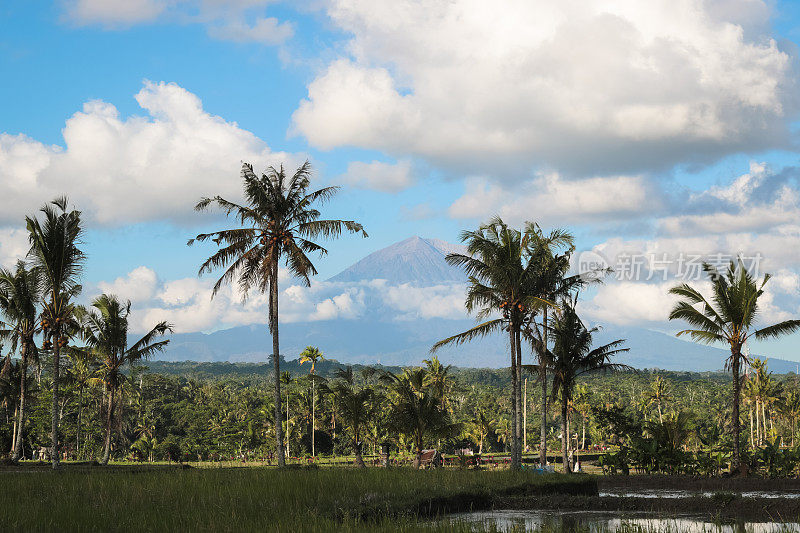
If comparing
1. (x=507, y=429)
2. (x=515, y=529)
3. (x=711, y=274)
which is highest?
(x=711, y=274)

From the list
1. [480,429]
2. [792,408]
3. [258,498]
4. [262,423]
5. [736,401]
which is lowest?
[480,429]

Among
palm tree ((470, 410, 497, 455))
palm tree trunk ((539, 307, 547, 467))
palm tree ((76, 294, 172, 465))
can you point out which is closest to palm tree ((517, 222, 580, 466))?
palm tree trunk ((539, 307, 547, 467))

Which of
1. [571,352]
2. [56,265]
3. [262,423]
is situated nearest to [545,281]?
[571,352]

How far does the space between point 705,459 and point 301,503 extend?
22.7 meters

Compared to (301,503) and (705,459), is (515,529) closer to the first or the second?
(301,503)

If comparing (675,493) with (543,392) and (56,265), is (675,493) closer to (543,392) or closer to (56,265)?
(543,392)

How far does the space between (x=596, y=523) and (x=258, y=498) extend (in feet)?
25.2

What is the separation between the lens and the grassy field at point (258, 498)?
13167 millimetres

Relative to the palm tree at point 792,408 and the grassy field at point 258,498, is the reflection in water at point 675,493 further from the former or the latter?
the palm tree at point 792,408

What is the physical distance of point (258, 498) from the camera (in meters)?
16.6

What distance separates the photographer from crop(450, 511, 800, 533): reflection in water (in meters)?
14.0

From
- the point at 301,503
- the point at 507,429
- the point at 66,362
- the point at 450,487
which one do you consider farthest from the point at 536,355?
the point at 66,362

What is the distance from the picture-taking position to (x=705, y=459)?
106 feet

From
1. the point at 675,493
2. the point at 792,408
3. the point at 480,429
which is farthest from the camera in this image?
the point at 480,429
